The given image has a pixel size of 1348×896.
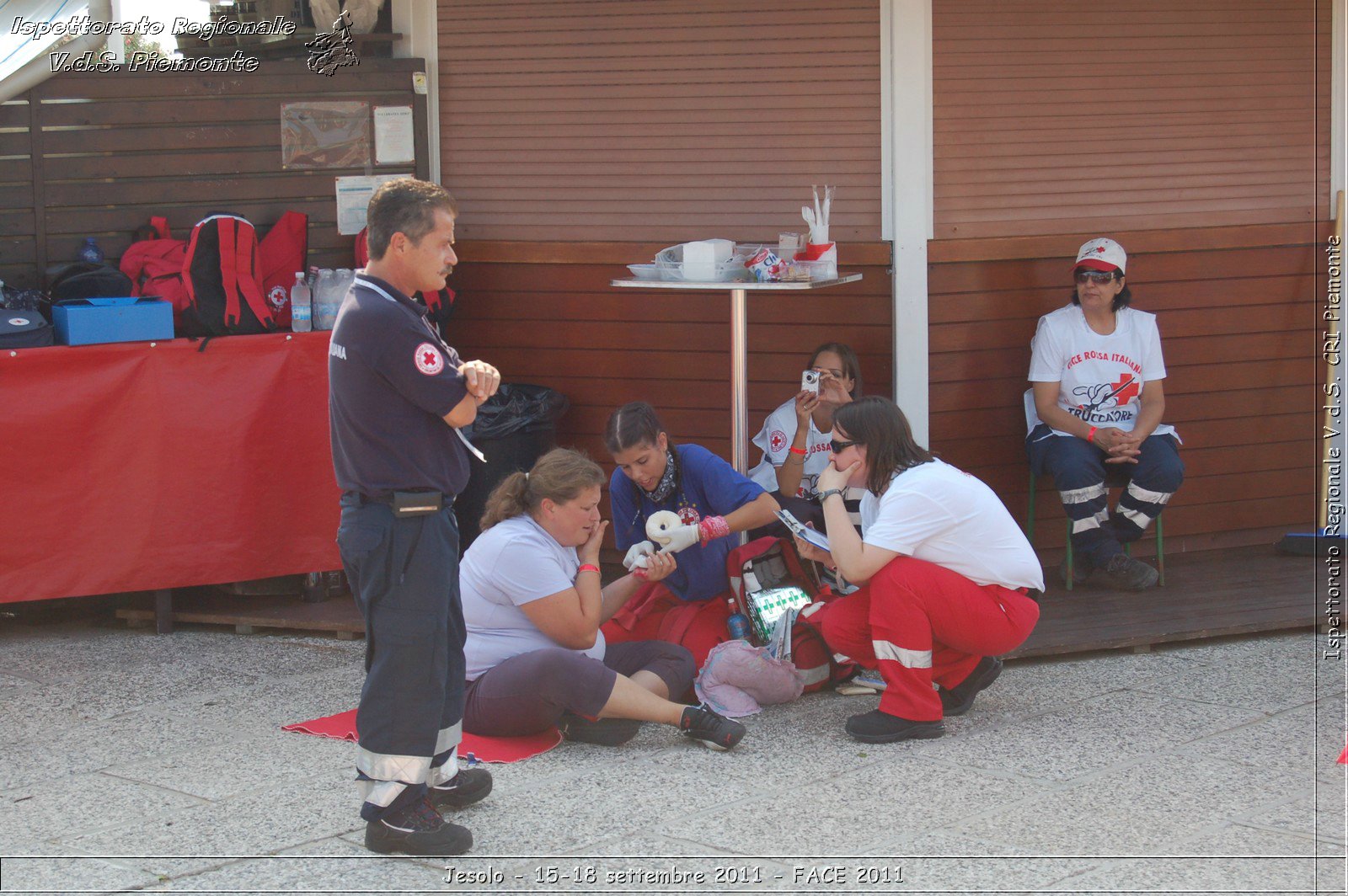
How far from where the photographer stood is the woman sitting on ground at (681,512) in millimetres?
4391

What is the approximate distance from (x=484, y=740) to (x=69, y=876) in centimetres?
121

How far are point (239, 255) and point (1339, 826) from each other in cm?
422

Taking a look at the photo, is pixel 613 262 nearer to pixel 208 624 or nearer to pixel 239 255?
pixel 239 255

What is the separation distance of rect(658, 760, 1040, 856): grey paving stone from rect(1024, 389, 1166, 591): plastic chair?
2041mm

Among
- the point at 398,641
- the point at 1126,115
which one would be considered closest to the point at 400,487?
the point at 398,641

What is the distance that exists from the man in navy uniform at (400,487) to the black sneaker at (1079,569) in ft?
10.8

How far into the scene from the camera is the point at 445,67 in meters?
5.98

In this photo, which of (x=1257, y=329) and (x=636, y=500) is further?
(x=1257, y=329)

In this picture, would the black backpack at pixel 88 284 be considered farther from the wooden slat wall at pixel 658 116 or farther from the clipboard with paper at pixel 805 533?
the clipboard with paper at pixel 805 533

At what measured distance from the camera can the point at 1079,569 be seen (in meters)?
5.71

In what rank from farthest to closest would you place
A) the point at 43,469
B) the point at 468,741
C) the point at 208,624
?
the point at 208,624 → the point at 43,469 → the point at 468,741

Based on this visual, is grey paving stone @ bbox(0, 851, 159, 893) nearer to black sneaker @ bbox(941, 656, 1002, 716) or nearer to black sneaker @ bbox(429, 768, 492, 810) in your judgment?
black sneaker @ bbox(429, 768, 492, 810)

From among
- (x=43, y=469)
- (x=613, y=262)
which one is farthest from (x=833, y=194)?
(x=43, y=469)

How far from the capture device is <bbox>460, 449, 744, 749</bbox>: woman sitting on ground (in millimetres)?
3812
